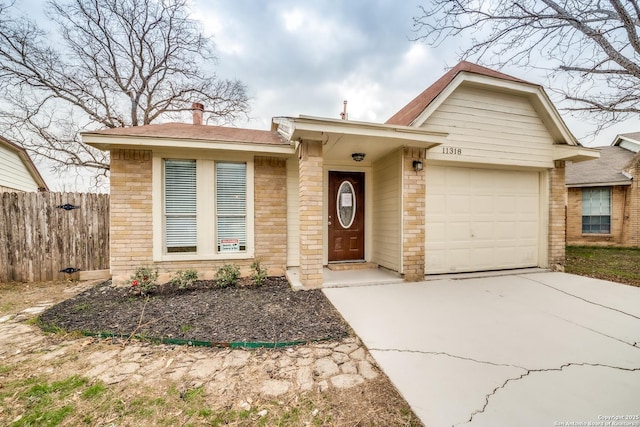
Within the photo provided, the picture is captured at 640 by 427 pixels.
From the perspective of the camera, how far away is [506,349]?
8.64ft

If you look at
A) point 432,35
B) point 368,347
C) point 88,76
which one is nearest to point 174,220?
point 368,347

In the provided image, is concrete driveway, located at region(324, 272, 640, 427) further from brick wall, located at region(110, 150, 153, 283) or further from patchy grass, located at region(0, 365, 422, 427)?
brick wall, located at region(110, 150, 153, 283)

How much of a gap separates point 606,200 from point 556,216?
28.8 feet

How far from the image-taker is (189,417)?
183 cm

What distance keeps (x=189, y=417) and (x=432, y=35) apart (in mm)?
→ 5760

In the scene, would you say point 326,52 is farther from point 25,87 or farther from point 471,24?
point 25,87

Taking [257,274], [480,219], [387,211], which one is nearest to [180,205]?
[257,274]

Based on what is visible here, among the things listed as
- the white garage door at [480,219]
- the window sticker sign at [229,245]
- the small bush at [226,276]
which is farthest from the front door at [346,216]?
the small bush at [226,276]

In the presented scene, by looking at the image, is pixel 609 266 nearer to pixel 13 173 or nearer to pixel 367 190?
pixel 367 190

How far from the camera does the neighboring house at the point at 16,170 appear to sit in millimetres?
9125

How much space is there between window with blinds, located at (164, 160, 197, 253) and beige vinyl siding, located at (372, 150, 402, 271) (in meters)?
4.14

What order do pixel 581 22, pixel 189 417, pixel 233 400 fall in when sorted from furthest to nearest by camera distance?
pixel 581 22, pixel 233 400, pixel 189 417

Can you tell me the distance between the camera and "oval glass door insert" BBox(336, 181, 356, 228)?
6301 mm

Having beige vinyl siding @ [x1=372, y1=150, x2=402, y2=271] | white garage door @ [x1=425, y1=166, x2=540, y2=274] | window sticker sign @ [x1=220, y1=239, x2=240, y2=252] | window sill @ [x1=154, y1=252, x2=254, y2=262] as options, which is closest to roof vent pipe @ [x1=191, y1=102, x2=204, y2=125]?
window sticker sign @ [x1=220, y1=239, x2=240, y2=252]
